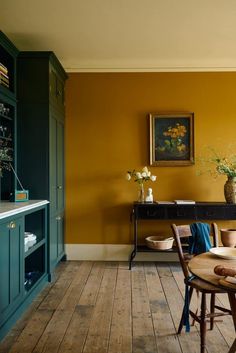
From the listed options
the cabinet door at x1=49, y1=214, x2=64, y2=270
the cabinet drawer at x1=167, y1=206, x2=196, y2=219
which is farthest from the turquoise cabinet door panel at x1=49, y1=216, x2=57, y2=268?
the cabinet drawer at x1=167, y1=206, x2=196, y2=219

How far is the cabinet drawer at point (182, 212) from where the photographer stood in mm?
4137

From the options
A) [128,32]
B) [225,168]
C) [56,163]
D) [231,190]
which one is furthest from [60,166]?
[231,190]

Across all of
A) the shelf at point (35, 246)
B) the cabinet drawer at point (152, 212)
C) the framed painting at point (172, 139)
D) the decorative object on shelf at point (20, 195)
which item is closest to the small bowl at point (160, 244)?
the cabinet drawer at point (152, 212)

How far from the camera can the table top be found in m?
1.60

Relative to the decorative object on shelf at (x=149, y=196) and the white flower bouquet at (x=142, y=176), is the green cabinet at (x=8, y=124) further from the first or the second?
the decorative object on shelf at (x=149, y=196)

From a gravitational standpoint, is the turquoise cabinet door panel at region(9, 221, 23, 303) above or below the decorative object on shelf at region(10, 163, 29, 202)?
below

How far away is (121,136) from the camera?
4613 mm

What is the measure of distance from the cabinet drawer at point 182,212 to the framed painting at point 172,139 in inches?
A: 27.9

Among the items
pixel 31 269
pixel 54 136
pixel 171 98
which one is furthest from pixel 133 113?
pixel 31 269

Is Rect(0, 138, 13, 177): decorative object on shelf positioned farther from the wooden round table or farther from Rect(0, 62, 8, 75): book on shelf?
the wooden round table

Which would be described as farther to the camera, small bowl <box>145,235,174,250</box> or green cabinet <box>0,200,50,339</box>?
small bowl <box>145,235,174,250</box>

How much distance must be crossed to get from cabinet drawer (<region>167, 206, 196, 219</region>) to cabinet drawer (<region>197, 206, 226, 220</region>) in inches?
3.5

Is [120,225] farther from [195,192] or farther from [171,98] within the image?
[171,98]

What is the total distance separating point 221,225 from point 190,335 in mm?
2339
